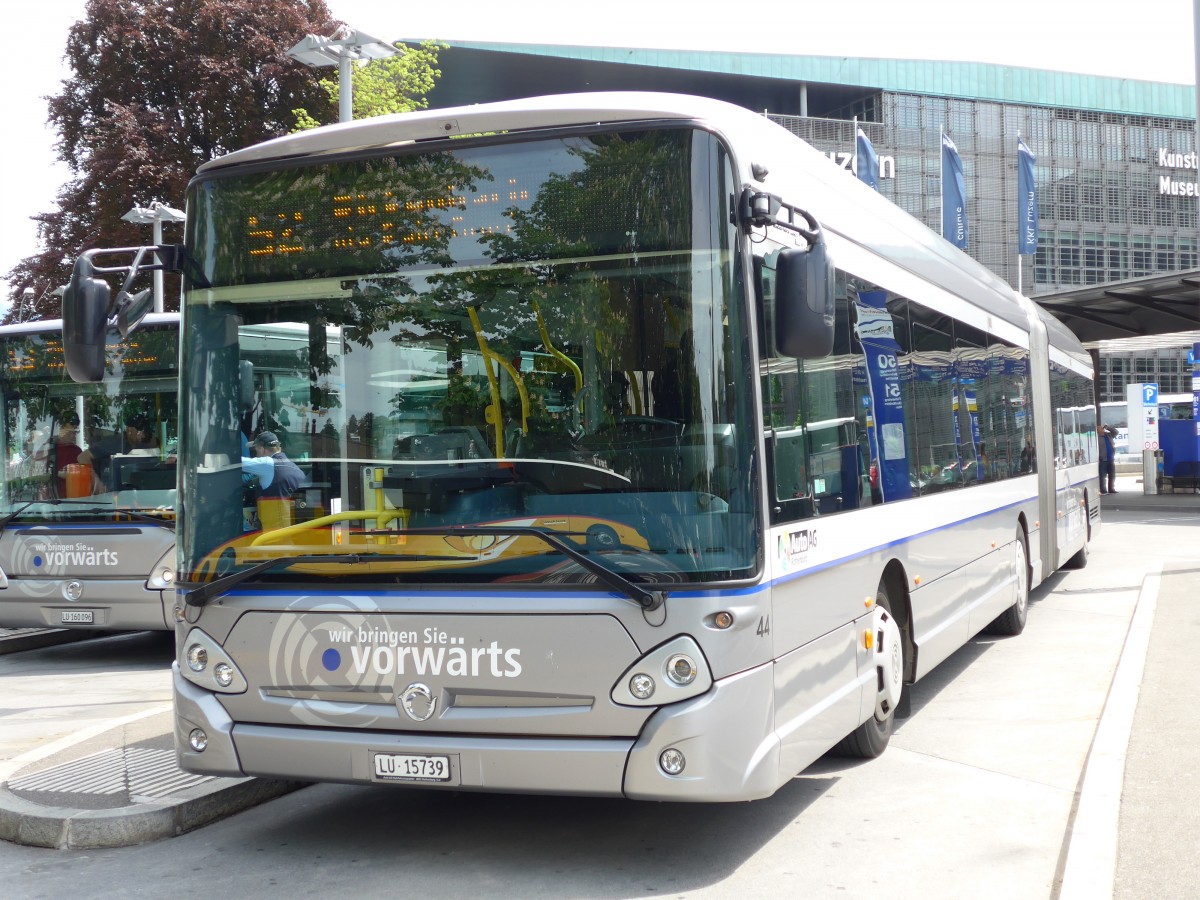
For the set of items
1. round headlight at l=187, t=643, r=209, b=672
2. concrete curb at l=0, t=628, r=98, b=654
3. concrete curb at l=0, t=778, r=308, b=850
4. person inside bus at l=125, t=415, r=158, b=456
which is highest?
person inside bus at l=125, t=415, r=158, b=456

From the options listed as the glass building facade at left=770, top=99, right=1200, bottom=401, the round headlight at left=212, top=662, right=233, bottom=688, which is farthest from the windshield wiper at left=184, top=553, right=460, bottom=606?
the glass building facade at left=770, top=99, right=1200, bottom=401

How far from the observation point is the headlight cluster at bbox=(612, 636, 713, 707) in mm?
5043

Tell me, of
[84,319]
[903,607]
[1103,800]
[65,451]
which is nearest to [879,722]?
[903,607]

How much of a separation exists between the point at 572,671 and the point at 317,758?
1134 millimetres

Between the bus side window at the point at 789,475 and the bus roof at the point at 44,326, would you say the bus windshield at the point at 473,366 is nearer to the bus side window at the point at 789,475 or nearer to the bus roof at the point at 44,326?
the bus side window at the point at 789,475

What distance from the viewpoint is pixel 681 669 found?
16.6 ft

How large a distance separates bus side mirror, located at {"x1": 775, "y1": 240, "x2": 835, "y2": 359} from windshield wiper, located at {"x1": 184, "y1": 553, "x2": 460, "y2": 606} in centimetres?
155

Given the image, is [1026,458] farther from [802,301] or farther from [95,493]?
[95,493]

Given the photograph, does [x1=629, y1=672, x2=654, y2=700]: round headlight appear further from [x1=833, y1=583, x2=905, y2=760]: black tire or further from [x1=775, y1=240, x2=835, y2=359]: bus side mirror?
[x1=833, y1=583, x2=905, y2=760]: black tire

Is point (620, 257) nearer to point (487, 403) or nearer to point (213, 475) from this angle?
A: point (487, 403)

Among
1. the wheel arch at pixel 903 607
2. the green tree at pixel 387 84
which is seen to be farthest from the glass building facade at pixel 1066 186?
the wheel arch at pixel 903 607

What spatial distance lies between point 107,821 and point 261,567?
146cm

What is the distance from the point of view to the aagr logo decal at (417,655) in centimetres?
523

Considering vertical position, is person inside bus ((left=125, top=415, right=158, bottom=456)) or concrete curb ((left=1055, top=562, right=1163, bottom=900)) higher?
person inside bus ((left=125, top=415, right=158, bottom=456))
